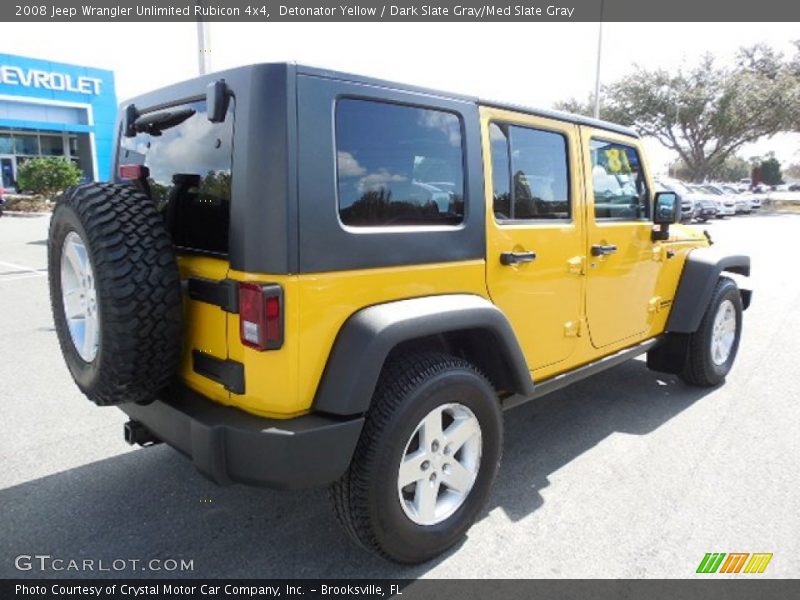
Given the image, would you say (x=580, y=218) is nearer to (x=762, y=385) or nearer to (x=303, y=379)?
(x=303, y=379)

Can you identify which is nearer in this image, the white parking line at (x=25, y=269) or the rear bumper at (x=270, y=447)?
the rear bumper at (x=270, y=447)

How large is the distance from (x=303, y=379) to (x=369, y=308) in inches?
14.6

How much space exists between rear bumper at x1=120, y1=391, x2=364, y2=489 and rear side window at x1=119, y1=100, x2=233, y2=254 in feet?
2.18

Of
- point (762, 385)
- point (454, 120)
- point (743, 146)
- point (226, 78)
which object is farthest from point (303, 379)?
point (743, 146)

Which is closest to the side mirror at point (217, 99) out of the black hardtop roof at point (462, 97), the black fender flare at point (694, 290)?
the black hardtop roof at point (462, 97)

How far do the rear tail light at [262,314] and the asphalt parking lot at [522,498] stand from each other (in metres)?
1.10

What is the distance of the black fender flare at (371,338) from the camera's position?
215cm

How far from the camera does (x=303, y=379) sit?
214cm

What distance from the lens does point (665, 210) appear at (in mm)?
3840

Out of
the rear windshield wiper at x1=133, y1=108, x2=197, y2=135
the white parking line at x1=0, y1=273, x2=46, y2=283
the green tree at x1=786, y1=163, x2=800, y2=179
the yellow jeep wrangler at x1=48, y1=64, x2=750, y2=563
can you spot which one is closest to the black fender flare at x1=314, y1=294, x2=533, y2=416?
the yellow jeep wrangler at x1=48, y1=64, x2=750, y2=563

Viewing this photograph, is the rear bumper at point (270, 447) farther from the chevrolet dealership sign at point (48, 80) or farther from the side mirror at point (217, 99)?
the chevrolet dealership sign at point (48, 80)

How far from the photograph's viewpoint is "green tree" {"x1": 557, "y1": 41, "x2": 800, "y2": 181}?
34.4 metres

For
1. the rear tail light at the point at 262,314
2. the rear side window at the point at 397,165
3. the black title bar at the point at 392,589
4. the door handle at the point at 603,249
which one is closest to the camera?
the rear tail light at the point at 262,314

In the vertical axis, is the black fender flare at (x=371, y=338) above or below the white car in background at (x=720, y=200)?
below
